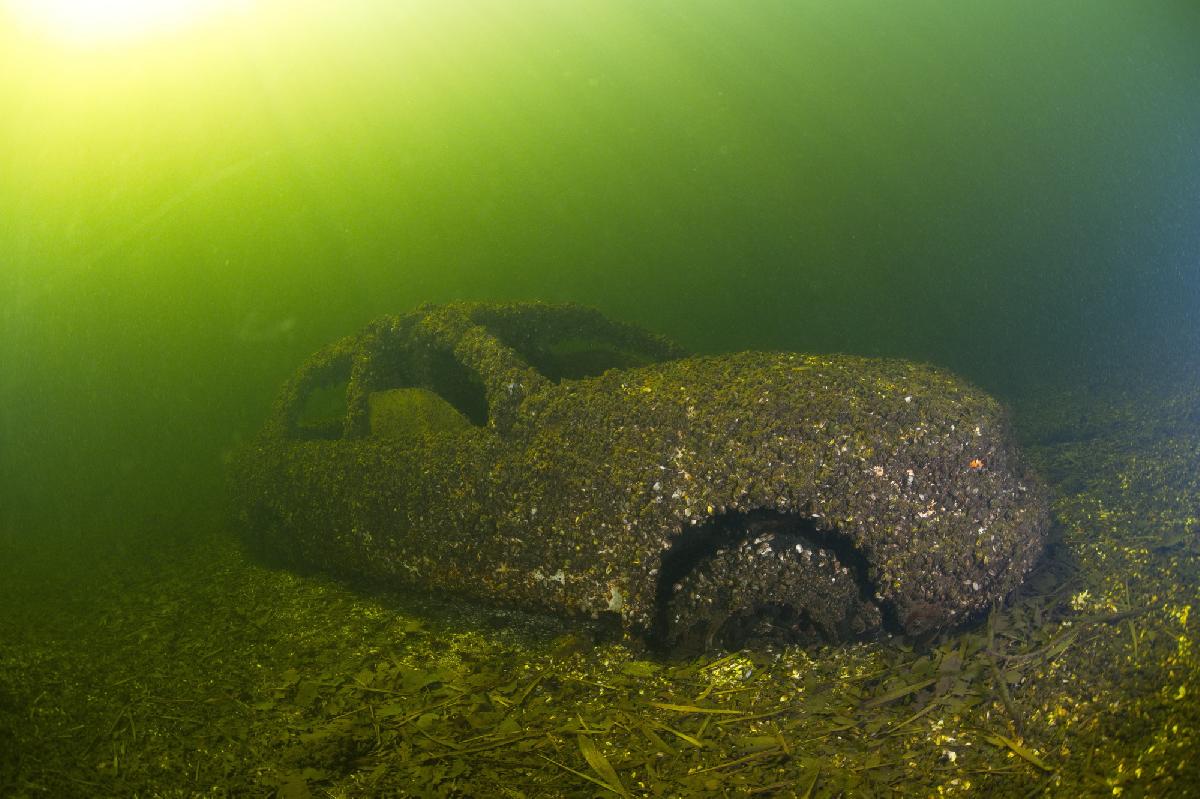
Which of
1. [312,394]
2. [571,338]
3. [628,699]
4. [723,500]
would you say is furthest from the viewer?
[312,394]

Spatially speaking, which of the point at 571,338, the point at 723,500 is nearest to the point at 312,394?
the point at 571,338

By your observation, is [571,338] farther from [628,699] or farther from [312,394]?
[628,699]

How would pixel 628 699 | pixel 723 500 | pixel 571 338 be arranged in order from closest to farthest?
A: pixel 628 699
pixel 723 500
pixel 571 338

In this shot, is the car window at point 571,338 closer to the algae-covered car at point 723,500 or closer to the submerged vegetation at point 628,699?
the algae-covered car at point 723,500

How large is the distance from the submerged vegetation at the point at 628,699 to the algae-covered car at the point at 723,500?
0.16 meters

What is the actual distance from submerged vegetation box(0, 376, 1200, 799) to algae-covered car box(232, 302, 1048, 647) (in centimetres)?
16

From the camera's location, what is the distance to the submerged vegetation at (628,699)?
78.2 inches

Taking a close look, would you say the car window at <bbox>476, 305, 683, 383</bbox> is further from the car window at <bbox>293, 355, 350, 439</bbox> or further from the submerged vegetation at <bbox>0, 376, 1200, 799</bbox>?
the submerged vegetation at <bbox>0, 376, 1200, 799</bbox>

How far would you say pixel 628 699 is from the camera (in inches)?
101

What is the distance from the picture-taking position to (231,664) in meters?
3.16

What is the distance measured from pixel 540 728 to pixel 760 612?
96 centimetres

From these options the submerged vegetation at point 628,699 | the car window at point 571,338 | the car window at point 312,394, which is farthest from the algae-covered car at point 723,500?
the car window at point 312,394

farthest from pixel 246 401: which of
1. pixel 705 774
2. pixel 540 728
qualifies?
pixel 705 774

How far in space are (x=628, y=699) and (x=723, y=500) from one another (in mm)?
824
